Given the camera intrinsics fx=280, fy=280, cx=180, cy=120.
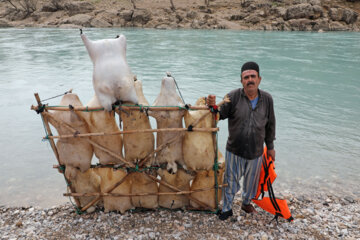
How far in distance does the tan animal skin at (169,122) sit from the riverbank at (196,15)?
127ft

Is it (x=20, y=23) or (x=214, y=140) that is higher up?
(x=20, y=23)

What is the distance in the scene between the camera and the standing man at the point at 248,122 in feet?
9.70

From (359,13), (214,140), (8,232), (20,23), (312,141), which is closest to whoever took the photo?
(214,140)

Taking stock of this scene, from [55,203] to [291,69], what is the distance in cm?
1324

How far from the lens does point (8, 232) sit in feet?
10.9

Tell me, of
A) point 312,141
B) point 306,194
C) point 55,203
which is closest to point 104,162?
point 55,203

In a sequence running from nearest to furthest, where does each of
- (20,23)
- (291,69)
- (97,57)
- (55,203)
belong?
(97,57) < (55,203) < (291,69) < (20,23)

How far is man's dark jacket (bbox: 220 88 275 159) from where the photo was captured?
3.02 m

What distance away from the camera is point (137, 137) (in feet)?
10.5

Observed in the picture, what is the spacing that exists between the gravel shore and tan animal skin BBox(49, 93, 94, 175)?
697 mm

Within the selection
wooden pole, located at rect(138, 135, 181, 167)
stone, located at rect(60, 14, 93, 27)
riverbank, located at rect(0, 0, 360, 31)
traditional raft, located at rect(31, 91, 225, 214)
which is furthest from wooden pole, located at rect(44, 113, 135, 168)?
stone, located at rect(60, 14, 93, 27)

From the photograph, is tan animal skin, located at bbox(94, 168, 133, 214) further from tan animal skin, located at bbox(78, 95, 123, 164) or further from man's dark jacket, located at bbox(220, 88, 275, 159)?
man's dark jacket, located at bbox(220, 88, 275, 159)

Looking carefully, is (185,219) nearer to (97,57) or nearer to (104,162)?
(104,162)

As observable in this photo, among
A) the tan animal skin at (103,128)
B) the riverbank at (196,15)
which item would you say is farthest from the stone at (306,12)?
the tan animal skin at (103,128)
